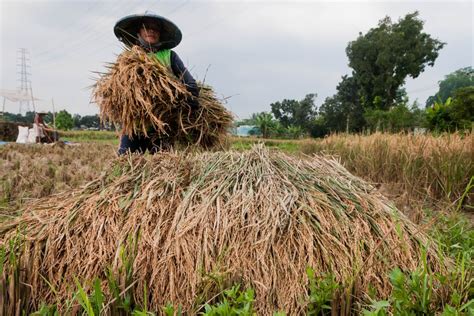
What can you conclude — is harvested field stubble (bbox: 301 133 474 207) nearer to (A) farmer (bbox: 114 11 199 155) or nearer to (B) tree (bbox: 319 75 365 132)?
(A) farmer (bbox: 114 11 199 155)

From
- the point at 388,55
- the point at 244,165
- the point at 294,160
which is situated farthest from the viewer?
the point at 388,55

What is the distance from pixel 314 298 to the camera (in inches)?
44.2

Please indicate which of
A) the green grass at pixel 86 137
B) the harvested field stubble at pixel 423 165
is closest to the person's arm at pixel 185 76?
the harvested field stubble at pixel 423 165

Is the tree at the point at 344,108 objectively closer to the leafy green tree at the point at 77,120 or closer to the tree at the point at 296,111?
the tree at the point at 296,111

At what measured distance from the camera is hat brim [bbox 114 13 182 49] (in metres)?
2.73

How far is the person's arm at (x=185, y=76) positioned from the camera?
8.12ft

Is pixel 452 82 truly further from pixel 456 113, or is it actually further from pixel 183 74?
pixel 183 74

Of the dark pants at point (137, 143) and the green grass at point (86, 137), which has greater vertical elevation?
the dark pants at point (137, 143)

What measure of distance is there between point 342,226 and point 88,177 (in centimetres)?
376

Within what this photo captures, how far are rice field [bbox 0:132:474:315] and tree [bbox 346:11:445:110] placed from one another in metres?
29.0

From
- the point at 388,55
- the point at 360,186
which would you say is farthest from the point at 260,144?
the point at 388,55

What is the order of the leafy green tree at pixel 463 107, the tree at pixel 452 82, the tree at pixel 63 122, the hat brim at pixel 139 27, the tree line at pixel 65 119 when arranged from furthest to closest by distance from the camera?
the tree at pixel 452 82 → the tree at pixel 63 122 → the tree line at pixel 65 119 → the leafy green tree at pixel 463 107 → the hat brim at pixel 139 27

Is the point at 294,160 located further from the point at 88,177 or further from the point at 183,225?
the point at 88,177

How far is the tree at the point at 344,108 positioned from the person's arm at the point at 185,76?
33.3 m
